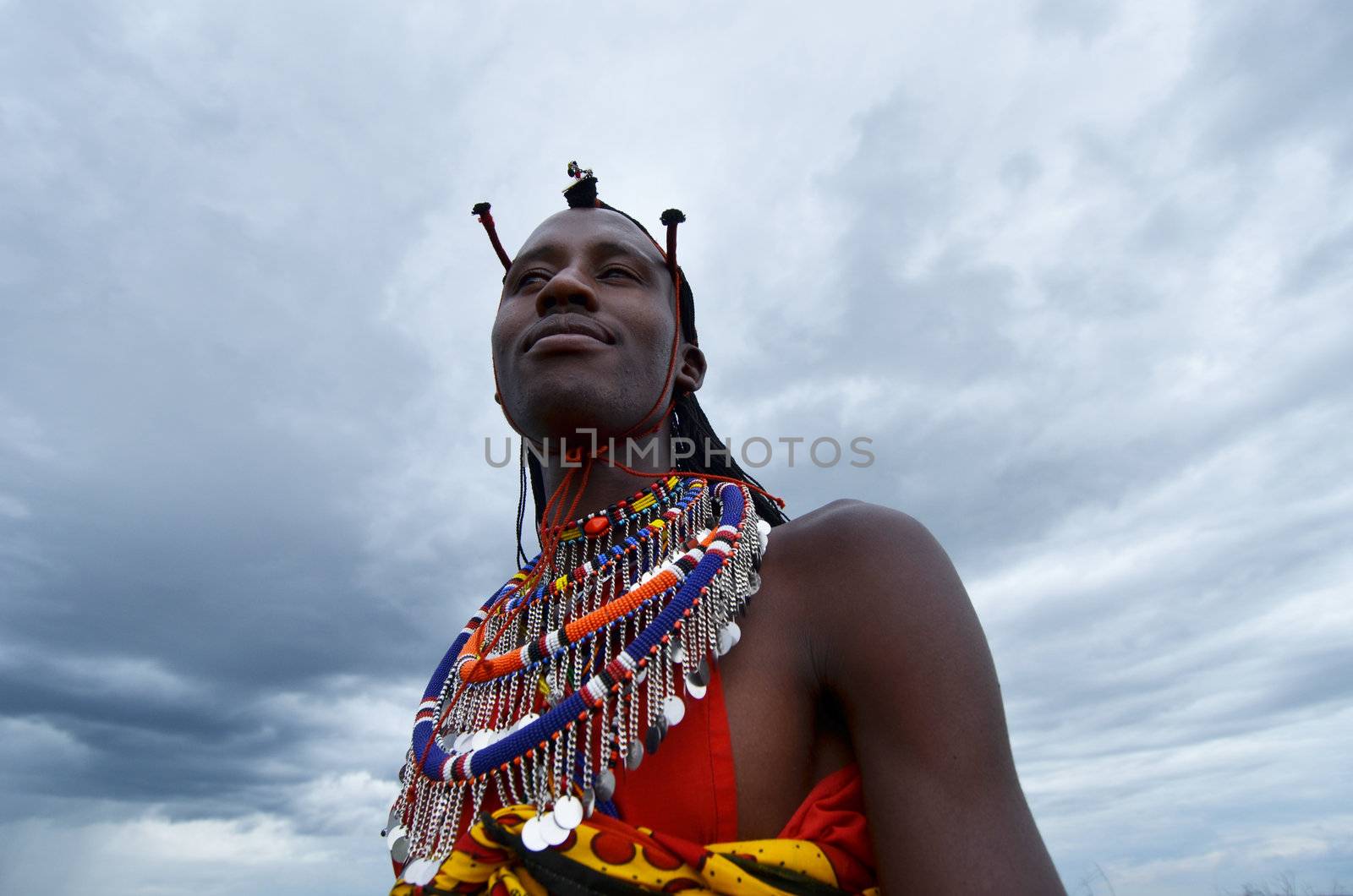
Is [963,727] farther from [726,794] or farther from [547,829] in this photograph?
[547,829]

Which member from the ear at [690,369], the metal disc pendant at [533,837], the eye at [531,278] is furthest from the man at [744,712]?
the ear at [690,369]

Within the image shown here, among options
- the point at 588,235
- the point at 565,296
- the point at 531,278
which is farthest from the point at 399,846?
the point at 588,235

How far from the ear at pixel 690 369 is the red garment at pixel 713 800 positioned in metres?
1.59

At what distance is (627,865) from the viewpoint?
2295 mm

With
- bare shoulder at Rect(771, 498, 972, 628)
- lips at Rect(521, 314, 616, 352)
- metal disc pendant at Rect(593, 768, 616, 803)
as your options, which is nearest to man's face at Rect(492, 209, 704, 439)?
lips at Rect(521, 314, 616, 352)

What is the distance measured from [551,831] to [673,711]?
0.45 m

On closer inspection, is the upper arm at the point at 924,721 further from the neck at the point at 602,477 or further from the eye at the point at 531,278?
the eye at the point at 531,278

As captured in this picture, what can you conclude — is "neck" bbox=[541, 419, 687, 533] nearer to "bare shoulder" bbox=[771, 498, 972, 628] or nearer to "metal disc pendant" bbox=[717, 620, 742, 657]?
"bare shoulder" bbox=[771, 498, 972, 628]

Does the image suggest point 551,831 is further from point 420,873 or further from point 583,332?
point 583,332

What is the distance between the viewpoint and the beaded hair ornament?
2.63m

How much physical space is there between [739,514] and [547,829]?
122 cm

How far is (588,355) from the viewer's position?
3316 millimetres

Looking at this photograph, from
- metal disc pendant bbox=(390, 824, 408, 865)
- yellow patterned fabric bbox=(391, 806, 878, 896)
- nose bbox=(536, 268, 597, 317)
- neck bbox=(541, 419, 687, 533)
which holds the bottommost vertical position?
yellow patterned fabric bbox=(391, 806, 878, 896)

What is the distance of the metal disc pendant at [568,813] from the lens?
2396mm
